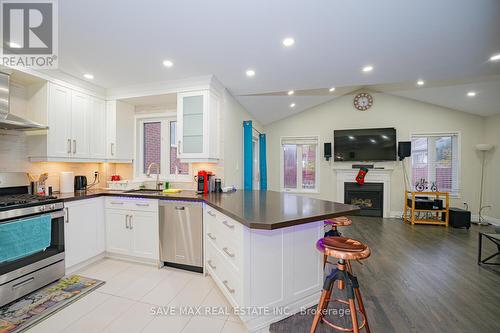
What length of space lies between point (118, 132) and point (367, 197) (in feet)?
19.7

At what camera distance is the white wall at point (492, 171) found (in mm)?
4812

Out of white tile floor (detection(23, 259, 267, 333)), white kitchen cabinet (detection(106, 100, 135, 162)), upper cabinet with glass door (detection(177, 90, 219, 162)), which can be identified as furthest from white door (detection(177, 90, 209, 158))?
white tile floor (detection(23, 259, 267, 333))

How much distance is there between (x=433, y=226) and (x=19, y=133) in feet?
24.9

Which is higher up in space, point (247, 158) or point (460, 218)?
point (247, 158)

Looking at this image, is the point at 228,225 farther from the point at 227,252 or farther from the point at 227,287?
the point at 227,287

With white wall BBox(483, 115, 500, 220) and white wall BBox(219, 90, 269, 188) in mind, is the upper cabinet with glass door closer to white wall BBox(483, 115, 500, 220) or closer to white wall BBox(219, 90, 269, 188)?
white wall BBox(219, 90, 269, 188)

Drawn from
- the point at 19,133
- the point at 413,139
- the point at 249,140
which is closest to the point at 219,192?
the point at 249,140

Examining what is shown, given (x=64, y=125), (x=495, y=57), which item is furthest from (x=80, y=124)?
(x=495, y=57)

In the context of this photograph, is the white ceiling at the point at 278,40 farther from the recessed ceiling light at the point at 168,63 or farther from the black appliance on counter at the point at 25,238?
the black appliance on counter at the point at 25,238

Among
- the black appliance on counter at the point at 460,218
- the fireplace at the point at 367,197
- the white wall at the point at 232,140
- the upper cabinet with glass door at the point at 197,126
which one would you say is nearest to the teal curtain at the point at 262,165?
the white wall at the point at 232,140

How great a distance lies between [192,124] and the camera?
2.97 m

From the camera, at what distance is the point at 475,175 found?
5.15m

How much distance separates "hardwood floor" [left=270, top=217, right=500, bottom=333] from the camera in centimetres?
173

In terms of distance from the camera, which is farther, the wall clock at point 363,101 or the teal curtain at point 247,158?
the wall clock at point 363,101
